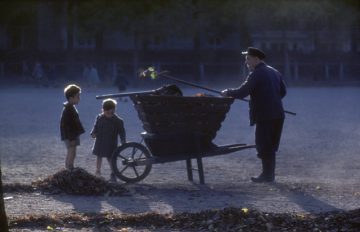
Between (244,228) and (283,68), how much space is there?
180 ft

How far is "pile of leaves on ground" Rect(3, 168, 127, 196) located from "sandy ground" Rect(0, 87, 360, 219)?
0.58 ft

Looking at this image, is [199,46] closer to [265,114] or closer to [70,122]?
[70,122]

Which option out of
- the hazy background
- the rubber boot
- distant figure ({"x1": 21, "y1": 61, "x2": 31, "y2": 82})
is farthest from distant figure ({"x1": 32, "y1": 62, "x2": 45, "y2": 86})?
the rubber boot

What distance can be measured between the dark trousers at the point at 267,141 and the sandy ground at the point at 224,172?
308 mm

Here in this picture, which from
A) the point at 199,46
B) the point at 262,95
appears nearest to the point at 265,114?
the point at 262,95

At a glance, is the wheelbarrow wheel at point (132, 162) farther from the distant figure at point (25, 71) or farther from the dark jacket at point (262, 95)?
the distant figure at point (25, 71)

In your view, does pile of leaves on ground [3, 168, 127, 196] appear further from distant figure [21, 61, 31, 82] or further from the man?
distant figure [21, 61, 31, 82]

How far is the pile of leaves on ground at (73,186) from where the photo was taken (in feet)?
33.0

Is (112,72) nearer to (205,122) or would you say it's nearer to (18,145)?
(18,145)

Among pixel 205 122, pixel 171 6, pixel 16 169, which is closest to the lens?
pixel 205 122

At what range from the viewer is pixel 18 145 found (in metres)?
17.2

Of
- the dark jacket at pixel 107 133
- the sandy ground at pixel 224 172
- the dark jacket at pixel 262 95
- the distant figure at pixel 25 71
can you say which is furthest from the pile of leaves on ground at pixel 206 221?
the distant figure at pixel 25 71

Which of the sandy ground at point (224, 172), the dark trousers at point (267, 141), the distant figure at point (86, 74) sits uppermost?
the distant figure at point (86, 74)

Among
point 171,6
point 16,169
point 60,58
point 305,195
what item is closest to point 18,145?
point 16,169
